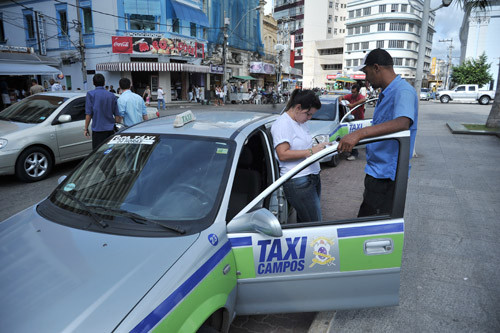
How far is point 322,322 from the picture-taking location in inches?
104

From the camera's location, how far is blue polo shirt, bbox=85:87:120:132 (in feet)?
19.7

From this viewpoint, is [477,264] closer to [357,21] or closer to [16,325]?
[16,325]

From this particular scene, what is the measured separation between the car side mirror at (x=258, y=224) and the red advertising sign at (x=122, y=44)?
2763cm

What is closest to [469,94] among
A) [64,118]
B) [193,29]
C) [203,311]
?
[193,29]

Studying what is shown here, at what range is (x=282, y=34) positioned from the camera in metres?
54.7

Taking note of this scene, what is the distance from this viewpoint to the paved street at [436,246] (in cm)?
273

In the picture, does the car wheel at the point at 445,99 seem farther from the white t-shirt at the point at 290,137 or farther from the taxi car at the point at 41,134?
the white t-shirt at the point at 290,137

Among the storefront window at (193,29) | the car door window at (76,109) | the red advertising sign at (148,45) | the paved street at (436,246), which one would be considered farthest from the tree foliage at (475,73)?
the car door window at (76,109)

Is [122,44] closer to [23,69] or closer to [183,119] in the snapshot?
[23,69]

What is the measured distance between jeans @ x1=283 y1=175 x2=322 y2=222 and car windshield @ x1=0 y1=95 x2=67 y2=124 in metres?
5.83

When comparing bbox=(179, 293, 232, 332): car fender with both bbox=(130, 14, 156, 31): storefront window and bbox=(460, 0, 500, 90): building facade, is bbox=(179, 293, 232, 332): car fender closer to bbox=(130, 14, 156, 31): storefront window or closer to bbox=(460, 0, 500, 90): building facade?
bbox=(130, 14, 156, 31): storefront window

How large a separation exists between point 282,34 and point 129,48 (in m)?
33.6

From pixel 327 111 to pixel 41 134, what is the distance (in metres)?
6.21

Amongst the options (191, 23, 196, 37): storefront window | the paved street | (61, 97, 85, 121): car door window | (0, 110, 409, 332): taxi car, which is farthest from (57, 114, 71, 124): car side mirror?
(191, 23, 196, 37): storefront window
